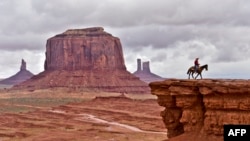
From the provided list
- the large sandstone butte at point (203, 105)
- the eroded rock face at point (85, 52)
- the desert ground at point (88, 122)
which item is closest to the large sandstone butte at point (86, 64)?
the eroded rock face at point (85, 52)

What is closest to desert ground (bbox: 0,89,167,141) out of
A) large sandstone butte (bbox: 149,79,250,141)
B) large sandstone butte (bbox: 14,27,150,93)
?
large sandstone butte (bbox: 149,79,250,141)

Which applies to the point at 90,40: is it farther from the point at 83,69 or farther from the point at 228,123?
the point at 228,123

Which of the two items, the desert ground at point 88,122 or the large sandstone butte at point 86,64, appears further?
the large sandstone butte at point 86,64

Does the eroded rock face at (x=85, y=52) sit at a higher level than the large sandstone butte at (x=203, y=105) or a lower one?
higher

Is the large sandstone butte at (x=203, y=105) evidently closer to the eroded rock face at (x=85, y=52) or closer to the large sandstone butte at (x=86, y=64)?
the large sandstone butte at (x=86, y=64)

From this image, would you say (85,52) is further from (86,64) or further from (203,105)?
(203,105)

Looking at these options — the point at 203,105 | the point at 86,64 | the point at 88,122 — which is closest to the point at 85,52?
the point at 86,64

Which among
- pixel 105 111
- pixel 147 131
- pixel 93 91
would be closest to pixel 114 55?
pixel 93 91
